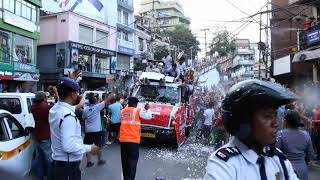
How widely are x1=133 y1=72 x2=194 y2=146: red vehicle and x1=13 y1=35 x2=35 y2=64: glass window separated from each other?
1455 centimetres

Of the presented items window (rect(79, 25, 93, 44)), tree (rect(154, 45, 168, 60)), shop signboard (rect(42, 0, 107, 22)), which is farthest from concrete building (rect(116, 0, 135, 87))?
tree (rect(154, 45, 168, 60))

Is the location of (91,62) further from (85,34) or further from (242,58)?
(242,58)

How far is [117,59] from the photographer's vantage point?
4209 cm

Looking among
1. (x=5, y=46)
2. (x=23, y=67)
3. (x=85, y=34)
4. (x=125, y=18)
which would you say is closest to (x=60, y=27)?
(x=85, y=34)

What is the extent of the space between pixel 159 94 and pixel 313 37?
8277 mm

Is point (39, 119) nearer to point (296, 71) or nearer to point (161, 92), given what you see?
point (161, 92)

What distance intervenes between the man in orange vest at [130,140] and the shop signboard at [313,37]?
13084 mm

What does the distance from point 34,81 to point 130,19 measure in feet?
65.8

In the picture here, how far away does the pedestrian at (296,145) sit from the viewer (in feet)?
17.6

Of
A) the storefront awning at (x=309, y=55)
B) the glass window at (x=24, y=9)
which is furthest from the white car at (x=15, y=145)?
the glass window at (x=24, y=9)

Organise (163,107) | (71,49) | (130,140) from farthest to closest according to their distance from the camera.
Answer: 1. (71,49)
2. (163,107)
3. (130,140)

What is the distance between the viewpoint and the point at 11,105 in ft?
36.7

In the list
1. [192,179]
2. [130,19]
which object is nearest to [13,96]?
[192,179]

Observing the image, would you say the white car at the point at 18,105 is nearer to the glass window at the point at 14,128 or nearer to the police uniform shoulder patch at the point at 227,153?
the glass window at the point at 14,128
